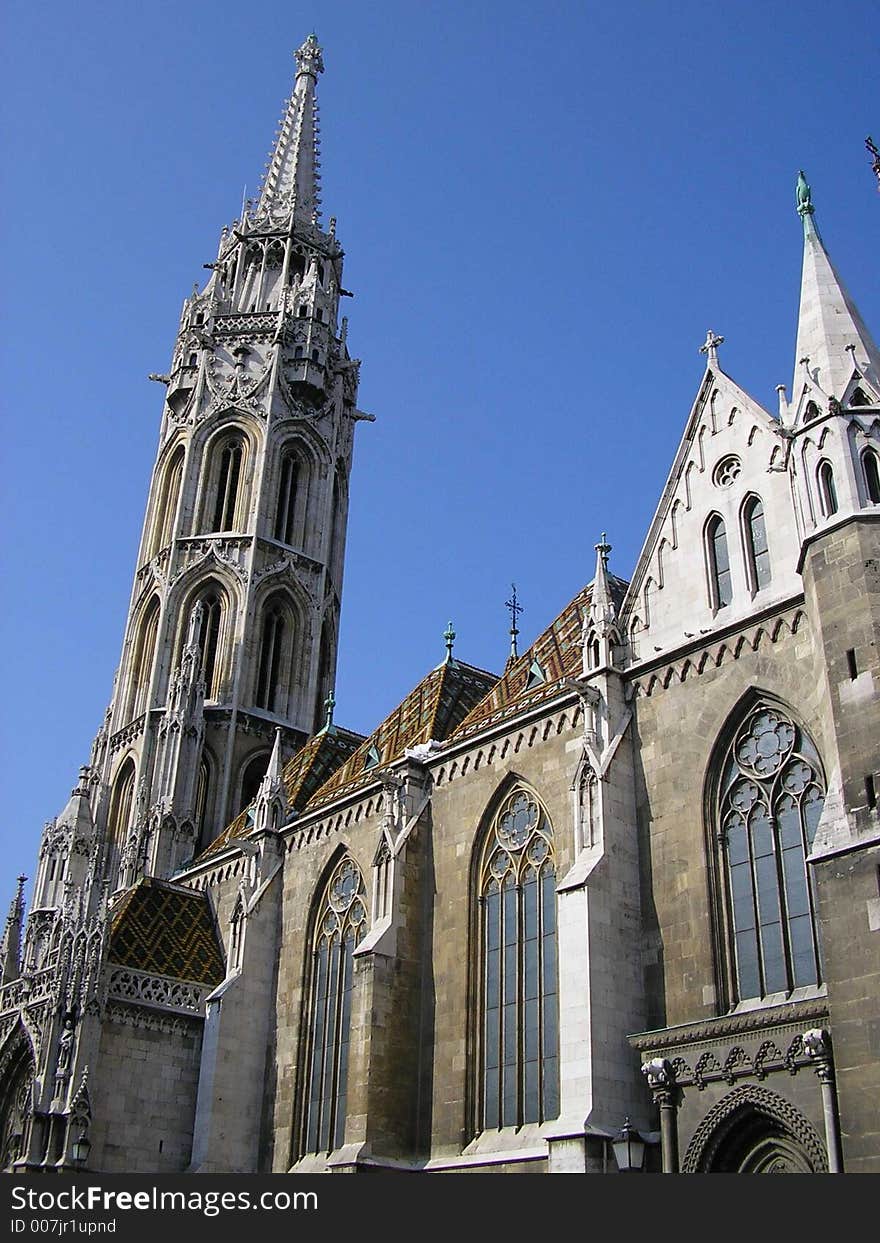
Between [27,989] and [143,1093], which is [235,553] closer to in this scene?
[27,989]

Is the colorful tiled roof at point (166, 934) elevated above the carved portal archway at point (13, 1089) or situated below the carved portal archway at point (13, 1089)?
above

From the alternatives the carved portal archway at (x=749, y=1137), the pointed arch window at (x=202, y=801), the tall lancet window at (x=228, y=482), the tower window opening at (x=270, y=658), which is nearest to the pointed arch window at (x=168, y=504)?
the tall lancet window at (x=228, y=482)

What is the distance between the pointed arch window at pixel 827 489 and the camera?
17734mm

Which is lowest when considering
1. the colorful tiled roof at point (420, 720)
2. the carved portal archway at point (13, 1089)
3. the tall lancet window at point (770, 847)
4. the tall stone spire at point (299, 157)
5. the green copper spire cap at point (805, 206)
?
the carved portal archway at point (13, 1089)

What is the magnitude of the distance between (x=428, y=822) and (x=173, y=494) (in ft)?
72.9

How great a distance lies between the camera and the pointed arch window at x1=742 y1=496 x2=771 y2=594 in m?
19.5

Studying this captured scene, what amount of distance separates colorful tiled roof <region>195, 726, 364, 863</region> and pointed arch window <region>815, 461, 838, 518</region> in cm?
1697

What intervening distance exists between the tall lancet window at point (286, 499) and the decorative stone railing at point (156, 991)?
17.8 metres

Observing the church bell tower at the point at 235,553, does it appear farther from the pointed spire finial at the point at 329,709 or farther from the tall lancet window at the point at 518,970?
the tall lancet window at the point at 518,970

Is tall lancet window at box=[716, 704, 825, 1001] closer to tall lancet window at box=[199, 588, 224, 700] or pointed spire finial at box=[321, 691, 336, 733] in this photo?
pointed spire finial at box=[321, 691, 336, 733]

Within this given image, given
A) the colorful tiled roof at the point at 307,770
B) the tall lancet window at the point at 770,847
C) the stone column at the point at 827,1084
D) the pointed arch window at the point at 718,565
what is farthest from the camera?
the colorful tiled roof at the point at 307,770

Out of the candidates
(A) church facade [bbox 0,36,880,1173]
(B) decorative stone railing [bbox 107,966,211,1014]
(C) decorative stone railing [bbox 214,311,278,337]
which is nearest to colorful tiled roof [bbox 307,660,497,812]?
(A) church facade [bbox 0,36,880,1173]

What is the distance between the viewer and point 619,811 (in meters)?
19.5

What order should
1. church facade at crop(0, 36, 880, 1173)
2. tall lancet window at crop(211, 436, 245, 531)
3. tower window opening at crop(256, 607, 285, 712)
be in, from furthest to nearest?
tall lancet window at crop(211, 436, 245, 531), tower window opening at crop(256, 607, 285, 712), church facade at crop(0, 36, 880, 1173)
